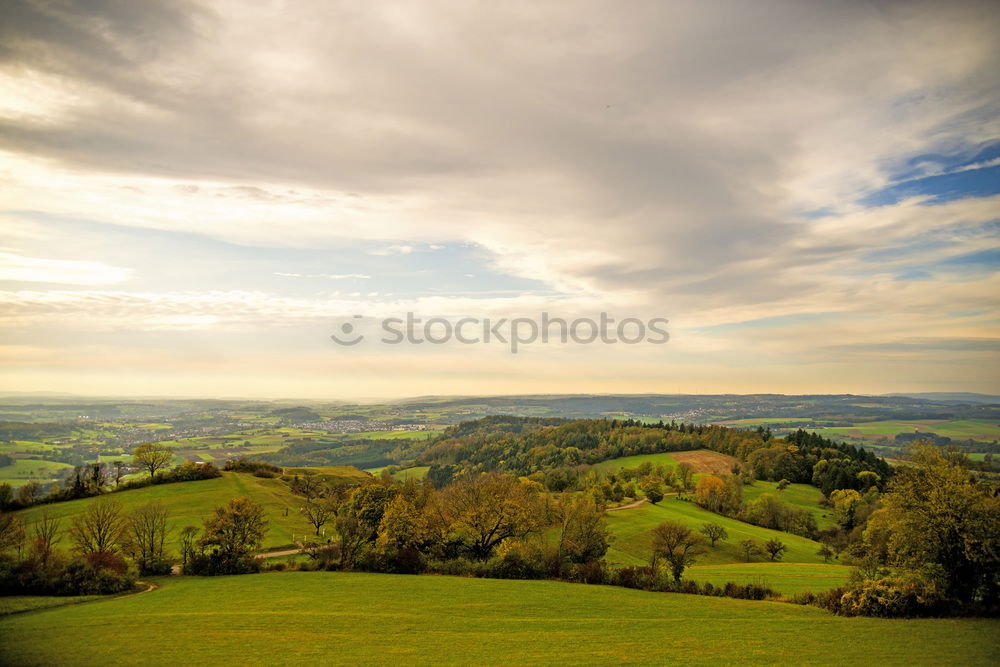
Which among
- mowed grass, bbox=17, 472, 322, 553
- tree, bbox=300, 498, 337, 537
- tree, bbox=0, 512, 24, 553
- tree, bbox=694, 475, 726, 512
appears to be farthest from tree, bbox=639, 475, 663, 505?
tree, bbox=0, 512, 24, 553

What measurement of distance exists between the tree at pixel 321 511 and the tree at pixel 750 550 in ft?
198

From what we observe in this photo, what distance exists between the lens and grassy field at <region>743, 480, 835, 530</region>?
3947 inches

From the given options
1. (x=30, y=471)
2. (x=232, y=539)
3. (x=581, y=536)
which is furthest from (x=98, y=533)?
(x=30, y=471)

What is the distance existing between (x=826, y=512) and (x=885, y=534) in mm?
83586

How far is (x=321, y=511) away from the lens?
72.8 m

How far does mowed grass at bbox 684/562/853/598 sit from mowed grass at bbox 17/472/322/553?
56.0 metres

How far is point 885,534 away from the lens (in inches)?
Answer: 1411

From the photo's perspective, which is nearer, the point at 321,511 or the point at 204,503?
the point at 321,511

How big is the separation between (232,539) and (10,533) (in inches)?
823

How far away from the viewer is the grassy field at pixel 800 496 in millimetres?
100250

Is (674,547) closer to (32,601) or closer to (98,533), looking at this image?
(32,601)

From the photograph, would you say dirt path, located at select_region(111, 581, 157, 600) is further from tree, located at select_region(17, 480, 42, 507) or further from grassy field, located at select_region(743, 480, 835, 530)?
grassy field, located at select_region(743, 480, 835, 530)

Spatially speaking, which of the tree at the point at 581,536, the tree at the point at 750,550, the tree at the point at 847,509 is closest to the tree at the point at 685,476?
the tree at the point at 847,509

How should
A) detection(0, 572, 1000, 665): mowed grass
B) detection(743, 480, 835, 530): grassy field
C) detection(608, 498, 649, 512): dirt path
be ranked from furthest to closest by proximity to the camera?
detection(743, 480, 835, 530): grassy field < detection(608, 498, 649, 512): dirt path < detection(0, 572, 1000, 665): mowed grass
